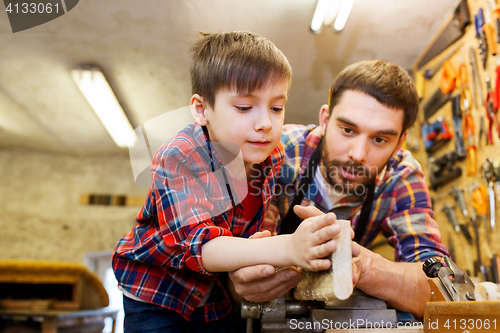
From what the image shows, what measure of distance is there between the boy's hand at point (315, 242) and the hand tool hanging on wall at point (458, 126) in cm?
99

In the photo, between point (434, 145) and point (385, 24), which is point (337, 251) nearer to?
point (385, 24)

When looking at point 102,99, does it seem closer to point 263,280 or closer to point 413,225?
point 263,280

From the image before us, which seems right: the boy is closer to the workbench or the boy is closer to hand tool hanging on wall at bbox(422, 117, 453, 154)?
the workbench

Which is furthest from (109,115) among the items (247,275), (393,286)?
(393,286)

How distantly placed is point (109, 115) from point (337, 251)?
22.1 inches

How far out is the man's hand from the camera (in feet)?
1.18

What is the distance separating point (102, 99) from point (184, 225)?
0.43 m

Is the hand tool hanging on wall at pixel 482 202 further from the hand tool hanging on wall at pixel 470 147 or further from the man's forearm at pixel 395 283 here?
the man's forearm at pixel 395 283

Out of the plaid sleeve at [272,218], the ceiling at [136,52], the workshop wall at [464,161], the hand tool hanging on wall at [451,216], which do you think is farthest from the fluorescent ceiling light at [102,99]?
the hand tool hanging on wall at [451,216]

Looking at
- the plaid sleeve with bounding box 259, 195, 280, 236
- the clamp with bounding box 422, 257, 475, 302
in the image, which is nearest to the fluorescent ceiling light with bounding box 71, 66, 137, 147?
the plaid sleeve with bounding box 259, 195, 280, 236

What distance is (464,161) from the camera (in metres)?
1.09

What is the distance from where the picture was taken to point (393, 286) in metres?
0.50

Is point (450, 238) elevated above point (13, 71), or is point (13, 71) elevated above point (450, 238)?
point (13, 71)

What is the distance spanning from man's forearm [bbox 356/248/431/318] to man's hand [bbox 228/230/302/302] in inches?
5.3
